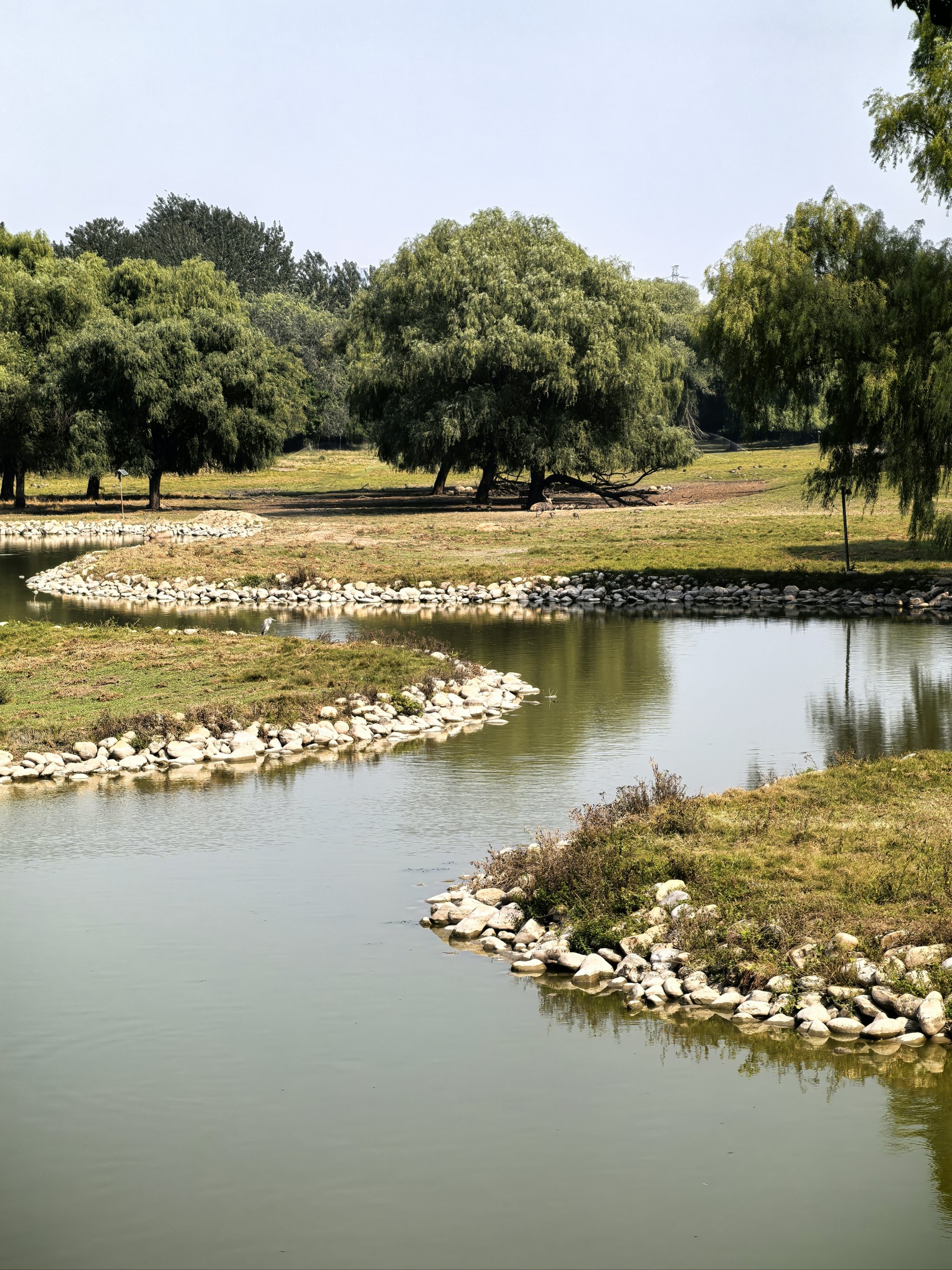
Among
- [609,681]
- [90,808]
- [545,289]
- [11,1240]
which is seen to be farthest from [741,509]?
[11,1240]

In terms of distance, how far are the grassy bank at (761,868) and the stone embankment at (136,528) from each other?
4496 centimetres

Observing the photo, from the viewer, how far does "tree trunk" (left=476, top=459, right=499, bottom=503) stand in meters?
66.8

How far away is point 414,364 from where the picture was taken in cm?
6216

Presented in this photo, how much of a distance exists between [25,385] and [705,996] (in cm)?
6550

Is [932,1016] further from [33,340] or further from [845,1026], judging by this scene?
[33,340]

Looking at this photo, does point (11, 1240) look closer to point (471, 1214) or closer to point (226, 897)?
point (471, 1214)

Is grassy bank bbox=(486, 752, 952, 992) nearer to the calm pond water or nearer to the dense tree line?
the calm pond water

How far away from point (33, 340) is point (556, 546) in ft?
128

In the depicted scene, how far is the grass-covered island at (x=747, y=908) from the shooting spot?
1065 cm

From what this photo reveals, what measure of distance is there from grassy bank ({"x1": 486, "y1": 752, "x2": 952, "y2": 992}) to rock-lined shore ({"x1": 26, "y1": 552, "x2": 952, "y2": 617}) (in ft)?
74.6

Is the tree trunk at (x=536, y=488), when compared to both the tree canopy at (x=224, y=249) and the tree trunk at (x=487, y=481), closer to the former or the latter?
the tree trunk at (x=487, y=481)

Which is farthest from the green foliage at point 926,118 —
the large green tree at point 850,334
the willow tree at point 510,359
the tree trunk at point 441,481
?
the tree trunk at point 441,481

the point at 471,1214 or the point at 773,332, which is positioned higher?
the point at 773,332

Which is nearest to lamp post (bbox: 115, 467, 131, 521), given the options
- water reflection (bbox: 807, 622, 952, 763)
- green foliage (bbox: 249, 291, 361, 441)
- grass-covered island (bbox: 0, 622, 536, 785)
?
green foliage (bbox: 249, 291, 361, 441)
